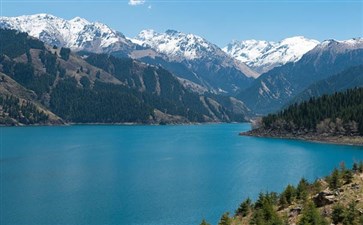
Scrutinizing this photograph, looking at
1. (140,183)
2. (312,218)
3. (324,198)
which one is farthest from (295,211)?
(140,183)

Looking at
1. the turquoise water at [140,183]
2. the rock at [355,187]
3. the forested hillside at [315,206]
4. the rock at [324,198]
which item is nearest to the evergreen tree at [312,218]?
the forested hillside at [315,206]

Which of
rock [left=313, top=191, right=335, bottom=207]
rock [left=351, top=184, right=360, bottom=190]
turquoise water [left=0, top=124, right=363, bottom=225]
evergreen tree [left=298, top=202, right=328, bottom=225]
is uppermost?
rock [left=351, top=184, right=360, bottom=190]

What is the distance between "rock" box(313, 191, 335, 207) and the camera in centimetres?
5144

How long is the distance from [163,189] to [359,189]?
66.5m

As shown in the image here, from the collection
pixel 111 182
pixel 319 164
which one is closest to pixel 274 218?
pixel 111 182

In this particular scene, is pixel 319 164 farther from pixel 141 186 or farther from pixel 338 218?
pixel 338 218

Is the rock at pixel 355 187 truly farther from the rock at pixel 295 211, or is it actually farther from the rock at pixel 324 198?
the rock at pixel 295 211

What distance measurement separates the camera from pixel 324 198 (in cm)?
5184

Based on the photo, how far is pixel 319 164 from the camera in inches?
6201

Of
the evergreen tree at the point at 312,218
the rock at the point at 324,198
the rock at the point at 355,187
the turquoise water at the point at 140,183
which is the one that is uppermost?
the rock at the point at 355,187

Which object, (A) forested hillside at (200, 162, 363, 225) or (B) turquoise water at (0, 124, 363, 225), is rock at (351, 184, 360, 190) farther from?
(B) turquoise water at (0, 124, 363, 225)

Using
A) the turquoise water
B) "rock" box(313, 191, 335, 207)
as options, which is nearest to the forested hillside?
"rock" box(313, 191, 335, 207)

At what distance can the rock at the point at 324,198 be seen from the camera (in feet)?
169

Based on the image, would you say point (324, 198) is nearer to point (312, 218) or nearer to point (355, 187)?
point (355, 187)
